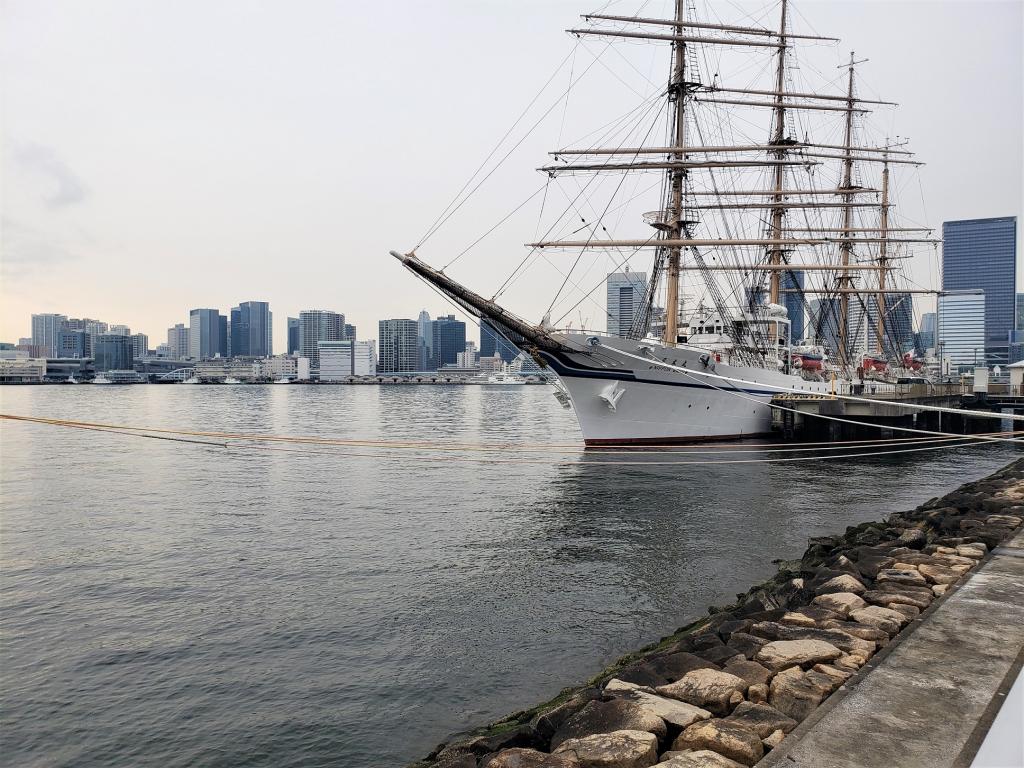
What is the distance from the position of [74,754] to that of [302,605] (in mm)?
4559

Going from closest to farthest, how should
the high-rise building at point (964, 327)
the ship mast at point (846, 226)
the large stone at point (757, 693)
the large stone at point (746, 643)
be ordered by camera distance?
the large stone at point (757, 693) < the large stone at point (746, 643) < the ship mast at point (846, 226) < the high-rise building at point (964, 327)

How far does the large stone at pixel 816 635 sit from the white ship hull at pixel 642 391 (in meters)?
23.3

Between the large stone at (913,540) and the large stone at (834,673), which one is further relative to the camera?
the large stone at (913,540)

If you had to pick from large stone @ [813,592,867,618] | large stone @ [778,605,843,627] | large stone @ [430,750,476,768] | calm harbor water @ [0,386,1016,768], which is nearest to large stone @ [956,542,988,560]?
large stone @ [813,592,867,618]

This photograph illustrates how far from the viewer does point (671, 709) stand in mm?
5914

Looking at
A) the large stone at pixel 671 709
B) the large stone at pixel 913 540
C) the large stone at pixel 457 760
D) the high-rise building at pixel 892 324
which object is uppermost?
the high-rise building at pixel 892 324

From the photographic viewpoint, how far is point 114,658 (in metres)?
9.70

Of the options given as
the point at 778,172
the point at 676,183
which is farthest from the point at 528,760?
the point at 778,172

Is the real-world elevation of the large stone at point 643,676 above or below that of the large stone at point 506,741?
above

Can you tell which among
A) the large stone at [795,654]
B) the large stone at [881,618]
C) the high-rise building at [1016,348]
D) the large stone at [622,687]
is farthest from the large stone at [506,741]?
the high-rise building at [1016,348]

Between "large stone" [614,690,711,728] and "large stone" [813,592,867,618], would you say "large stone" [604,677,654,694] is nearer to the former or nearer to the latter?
"large stone" [614,690,711,728]

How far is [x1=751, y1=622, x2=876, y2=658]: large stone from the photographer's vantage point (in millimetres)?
6812

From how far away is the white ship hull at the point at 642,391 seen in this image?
32.9 m

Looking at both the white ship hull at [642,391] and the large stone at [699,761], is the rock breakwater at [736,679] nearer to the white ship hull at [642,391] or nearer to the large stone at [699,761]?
the large stone at [699,761]
